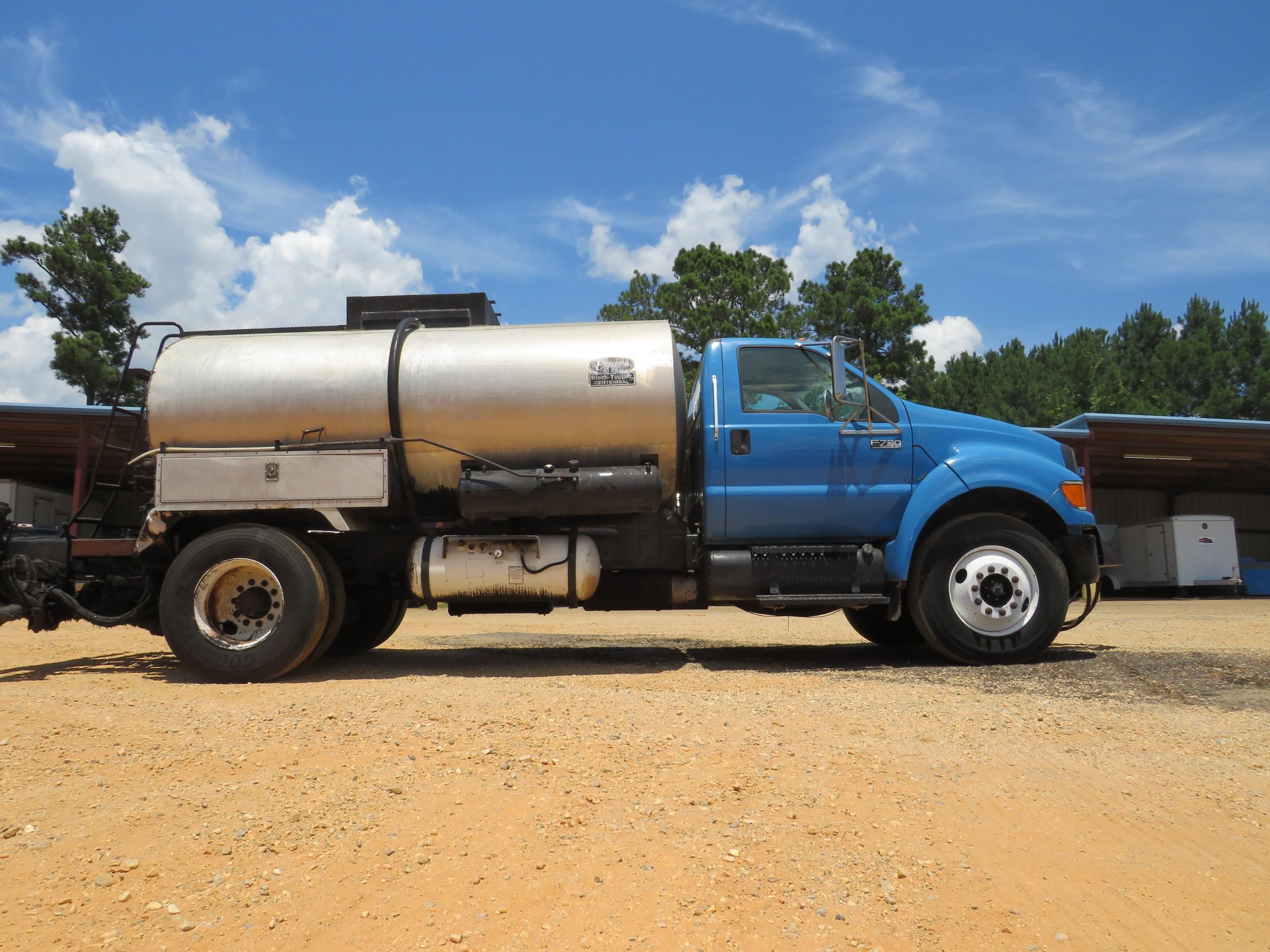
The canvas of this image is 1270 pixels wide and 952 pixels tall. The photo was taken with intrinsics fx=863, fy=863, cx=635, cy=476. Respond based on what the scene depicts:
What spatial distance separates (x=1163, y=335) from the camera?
4391cm

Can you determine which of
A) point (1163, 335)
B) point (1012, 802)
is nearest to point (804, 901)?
point (1012, 802)

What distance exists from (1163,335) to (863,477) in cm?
4503

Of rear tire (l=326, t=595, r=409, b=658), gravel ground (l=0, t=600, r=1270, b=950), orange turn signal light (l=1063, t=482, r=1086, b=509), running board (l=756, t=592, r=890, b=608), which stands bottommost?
gravel ground (l=0, t=600, r=1270, b=950)

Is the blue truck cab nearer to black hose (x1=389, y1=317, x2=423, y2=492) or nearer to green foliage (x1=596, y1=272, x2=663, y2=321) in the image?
black hose (x1=389, y1=317, x2=423, y2=492)

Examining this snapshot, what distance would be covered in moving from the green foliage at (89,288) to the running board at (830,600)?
2820 centimetres

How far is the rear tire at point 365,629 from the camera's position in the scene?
8.56 m

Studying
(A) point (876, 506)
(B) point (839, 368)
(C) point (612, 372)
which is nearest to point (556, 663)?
(C) point (612, 372)

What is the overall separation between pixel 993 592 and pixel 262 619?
5.93 meters

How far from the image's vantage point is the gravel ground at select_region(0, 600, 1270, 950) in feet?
8.89

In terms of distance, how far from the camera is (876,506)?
7125 millimetres

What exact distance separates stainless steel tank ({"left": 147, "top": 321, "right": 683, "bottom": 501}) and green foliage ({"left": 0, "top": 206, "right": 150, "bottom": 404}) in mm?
25270

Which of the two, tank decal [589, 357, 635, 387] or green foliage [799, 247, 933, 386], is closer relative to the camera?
tank decal [589, 357, 635, 387]

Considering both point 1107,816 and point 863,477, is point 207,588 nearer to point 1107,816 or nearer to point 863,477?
point 863,477

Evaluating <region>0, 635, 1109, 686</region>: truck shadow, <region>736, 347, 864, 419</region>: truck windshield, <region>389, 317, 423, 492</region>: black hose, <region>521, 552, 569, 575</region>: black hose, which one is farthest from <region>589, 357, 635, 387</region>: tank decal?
<region>0, 635, 1109, 686</region>: truck shadow
